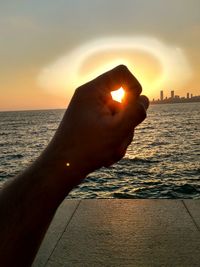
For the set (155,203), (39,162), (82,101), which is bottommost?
(155,203)

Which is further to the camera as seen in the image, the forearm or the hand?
the hand

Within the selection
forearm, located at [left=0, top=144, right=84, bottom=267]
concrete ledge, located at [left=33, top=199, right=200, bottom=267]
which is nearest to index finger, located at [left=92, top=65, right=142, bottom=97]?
forearm, located at [left=0, top=144, right=84, bottom=267]

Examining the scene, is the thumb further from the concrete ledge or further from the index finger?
the concrete ledge

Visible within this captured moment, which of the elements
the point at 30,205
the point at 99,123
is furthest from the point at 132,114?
the point at 30,205

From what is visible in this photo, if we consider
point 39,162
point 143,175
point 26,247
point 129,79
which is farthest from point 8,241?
point 143,175

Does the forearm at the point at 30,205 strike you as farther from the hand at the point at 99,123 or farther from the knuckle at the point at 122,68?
the knuckle at the point at 122,68

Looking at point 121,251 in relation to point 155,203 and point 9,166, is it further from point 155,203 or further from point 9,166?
point 9,166
